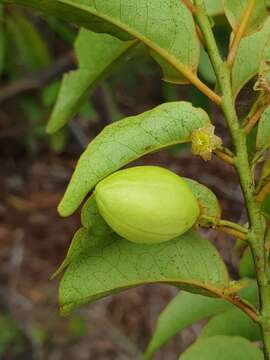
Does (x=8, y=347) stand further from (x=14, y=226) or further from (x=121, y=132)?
(x=121, y=132)

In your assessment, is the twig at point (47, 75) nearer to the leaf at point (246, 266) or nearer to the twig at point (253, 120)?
the leaf at point (246, 266)

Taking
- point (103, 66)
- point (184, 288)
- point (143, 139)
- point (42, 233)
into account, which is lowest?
point (42, 233)

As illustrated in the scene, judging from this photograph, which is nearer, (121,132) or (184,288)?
(121,132)

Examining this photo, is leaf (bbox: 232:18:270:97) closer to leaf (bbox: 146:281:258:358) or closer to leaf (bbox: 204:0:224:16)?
leaf (bbox: 204:0:224:16)

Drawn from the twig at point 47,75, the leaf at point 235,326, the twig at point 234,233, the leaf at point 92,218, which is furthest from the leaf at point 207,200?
the twig at point 47,75

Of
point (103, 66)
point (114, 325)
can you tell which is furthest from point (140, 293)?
point (103, 66)

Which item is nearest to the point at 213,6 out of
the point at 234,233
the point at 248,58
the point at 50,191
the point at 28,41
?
the point at 248,58

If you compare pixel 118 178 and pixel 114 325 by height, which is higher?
pixel 118 178
